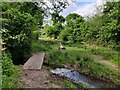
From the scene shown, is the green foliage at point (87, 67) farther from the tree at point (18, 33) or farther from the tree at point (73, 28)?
the tree at point (73, 28)

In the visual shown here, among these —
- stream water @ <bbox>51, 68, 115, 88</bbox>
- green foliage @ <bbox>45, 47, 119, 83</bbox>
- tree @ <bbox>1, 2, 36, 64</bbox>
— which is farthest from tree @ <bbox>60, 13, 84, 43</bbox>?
stream water @ <bbox>51, 68, 115, 88</bbox>

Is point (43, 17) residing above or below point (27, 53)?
above

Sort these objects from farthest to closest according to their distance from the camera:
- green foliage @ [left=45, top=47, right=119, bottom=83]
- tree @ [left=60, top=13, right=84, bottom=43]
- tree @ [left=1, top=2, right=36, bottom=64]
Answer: tree @ [left=60, top=13, right=84, bottom=43], tree @ [left=1, top=2, right=36, bottom=64], green foliage @ [left=45, top=47, right=119, bottom=83]

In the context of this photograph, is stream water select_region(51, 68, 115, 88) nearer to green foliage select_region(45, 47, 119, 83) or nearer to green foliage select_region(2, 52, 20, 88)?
green foliage select_region(45, 47, 119, 83)

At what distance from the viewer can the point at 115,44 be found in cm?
1227

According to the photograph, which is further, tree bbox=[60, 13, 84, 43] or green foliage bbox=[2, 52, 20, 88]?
tree bbox=[60, 13, 84, 43]

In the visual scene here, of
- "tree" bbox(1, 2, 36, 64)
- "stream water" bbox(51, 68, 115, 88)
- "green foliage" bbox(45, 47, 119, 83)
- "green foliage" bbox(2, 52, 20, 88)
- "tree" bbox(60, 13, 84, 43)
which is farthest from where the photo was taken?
"tree" bbox(60, 13, 84, 43)

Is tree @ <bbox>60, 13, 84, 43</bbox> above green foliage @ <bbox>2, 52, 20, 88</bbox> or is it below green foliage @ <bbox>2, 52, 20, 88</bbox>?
above

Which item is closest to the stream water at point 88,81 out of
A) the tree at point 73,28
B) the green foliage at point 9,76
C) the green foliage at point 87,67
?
A: the green foliage at point 87,67

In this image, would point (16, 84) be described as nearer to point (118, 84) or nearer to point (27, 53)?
point (118, 84)

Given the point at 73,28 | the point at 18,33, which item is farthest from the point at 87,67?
the point at 73,28

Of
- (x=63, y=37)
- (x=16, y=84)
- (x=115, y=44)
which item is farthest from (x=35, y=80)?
(x=63, y=37)

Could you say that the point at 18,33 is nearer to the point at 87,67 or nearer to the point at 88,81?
the point at 87,67

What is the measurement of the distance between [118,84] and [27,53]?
319cm
